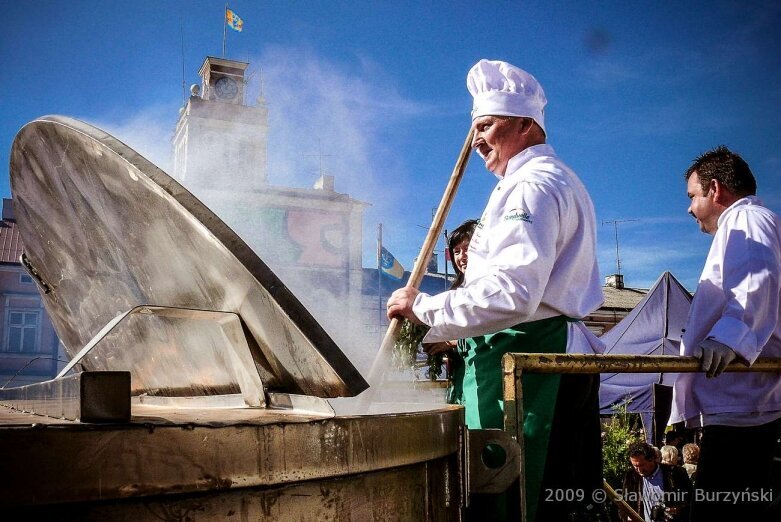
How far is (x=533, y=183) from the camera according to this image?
2037 millimetres

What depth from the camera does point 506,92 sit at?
91.1 inches

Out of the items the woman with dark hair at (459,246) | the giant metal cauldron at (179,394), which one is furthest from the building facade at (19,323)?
the giant metal cauldron at (179,394)

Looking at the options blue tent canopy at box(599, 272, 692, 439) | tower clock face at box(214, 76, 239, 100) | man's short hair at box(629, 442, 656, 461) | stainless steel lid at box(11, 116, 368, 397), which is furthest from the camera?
blue tent canopy at box(599, 272, 692, 439)

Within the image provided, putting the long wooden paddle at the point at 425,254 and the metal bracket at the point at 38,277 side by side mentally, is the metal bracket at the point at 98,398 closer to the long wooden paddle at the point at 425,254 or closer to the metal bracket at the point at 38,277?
the long wooden paddle at the point at 425,254

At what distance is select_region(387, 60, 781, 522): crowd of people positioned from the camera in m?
1.89

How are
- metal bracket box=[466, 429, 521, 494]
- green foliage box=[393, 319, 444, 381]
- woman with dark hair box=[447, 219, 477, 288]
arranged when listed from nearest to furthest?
1. metal bracket box=[466, 429, 521, 494]
2. green foliage box=[393, 319, 444, 381]
3. woman with dark hair box=[447, 219, 477, 288]

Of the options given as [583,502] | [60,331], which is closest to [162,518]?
[583,502]

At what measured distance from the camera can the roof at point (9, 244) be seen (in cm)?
3030

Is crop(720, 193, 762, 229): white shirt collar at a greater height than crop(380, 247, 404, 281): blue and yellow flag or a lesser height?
lesser

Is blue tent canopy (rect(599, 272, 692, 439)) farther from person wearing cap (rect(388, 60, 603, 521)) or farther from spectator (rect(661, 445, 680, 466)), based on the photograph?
person wearing cap (rect(388, 60, 603, 521))

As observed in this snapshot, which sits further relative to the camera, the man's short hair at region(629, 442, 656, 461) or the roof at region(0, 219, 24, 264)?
the roof at region(0, 219, 24, 264)

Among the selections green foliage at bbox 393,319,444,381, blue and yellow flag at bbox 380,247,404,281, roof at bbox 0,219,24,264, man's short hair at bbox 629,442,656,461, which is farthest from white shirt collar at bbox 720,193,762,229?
blue and yellow flag at bbox 380,247,404,281

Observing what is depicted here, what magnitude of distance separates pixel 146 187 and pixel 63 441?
602mm

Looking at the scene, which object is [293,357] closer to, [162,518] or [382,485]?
[382,485]
